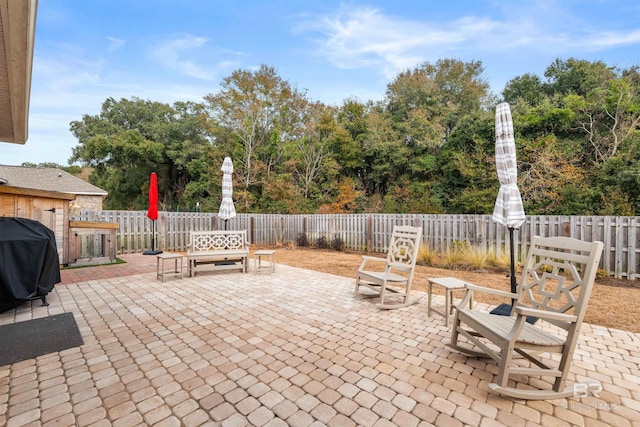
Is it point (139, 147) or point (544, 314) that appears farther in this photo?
point (139, 147)

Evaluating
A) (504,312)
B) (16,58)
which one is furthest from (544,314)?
(16,58)

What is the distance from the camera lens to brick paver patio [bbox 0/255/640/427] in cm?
175

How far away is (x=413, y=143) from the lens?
15.6 metres

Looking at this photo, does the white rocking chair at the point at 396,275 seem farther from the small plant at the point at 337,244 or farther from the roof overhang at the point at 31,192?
the roof overhang at the point at 31,192

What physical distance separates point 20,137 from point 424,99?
1659cm

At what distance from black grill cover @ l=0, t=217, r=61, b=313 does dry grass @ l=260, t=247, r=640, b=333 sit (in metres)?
4.60

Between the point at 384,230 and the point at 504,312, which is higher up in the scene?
the point at 384,230

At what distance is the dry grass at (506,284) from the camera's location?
11.5 feet

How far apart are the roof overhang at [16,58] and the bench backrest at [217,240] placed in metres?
3.17

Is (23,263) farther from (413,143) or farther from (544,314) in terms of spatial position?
(413,143)

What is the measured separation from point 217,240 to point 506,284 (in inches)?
230

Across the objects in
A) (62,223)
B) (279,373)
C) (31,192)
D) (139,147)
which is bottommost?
(279,373)

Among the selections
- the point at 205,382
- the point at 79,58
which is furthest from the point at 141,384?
the point at 79,58

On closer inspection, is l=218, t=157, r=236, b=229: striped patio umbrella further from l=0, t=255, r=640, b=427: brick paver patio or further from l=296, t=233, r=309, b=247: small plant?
l=296, t=233, r=309, b=247: small plant
